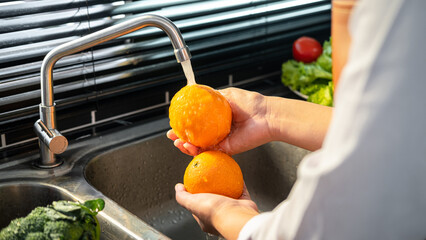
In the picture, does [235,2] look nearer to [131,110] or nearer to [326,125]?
[131,110]

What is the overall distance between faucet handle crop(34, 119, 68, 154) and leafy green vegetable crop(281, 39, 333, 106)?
2.65 ft

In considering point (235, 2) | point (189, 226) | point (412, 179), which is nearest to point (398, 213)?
point (412, 179)

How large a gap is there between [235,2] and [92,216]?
3.33 ft

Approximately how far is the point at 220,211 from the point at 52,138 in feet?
1.61

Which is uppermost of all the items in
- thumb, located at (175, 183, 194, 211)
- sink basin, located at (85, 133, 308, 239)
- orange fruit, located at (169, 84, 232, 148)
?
orange fruit, located at (169, 84, 232, 148)

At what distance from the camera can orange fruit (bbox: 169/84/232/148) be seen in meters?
Answer: 0.96

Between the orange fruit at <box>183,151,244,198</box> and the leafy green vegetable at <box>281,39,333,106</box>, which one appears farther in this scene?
the leafy green vegetable at <box>281,39,333,106</box>

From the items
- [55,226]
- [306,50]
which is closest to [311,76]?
[306,50]

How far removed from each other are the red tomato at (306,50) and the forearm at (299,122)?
2.27 feet

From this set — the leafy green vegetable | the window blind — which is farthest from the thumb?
the leafy green vegetable

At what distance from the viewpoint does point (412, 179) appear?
0.56 meters

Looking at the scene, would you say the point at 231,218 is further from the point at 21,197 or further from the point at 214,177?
the point at 21,197

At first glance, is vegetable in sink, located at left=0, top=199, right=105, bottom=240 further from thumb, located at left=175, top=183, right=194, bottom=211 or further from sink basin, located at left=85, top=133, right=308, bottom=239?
sink basin, located at left=85, top=133, right=308, bottom=239

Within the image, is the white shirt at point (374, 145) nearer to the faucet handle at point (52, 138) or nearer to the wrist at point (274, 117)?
the wrist at point (274, 117)
